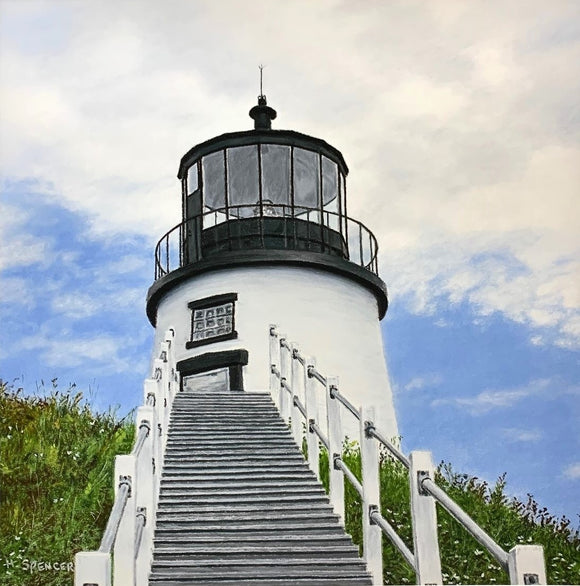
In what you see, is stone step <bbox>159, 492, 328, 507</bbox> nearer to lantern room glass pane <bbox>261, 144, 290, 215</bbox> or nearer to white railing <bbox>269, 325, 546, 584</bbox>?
white railing <bbox>269, 325, 546, 584</bbox>

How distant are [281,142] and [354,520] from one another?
21.7ft

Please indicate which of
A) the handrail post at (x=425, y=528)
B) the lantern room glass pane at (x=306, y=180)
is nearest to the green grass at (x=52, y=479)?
the handrail post at (x=425, y=528)

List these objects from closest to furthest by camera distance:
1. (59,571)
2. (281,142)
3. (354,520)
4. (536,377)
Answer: (59,571)
(354,520)
(536,377)
(281,142)

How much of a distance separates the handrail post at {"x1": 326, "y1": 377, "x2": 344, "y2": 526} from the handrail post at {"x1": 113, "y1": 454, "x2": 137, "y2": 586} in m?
2.02

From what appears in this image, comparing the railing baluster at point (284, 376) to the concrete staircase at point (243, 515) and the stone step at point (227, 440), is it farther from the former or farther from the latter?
the stone step at point (227, 440)

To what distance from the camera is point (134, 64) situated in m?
6.65

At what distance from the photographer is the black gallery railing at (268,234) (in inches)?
450

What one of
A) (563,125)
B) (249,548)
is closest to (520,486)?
(563,125)

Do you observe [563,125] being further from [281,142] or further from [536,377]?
[281,142]

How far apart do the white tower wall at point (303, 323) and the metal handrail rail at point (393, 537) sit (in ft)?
20.4

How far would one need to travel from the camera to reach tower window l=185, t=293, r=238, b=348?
1116 centimetres

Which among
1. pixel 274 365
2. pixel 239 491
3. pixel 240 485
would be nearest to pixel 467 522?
pixel 239 491

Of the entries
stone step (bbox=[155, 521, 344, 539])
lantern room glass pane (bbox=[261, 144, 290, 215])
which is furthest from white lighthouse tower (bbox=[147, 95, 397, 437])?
stone step (bbox=[155, 521, 344, 539])

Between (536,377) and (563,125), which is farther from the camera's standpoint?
(536,377)
